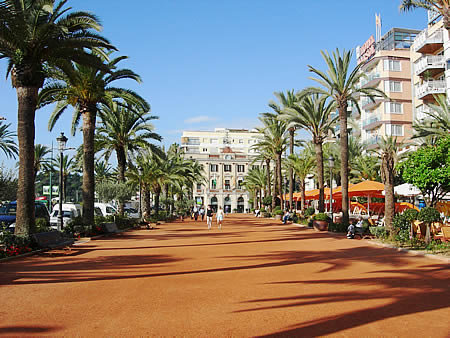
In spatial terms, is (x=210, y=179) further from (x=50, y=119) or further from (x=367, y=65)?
(x=50, y=119)

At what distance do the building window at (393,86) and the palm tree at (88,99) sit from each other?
37.9 m

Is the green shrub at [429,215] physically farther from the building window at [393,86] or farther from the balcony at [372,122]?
the balcony at [372,122]

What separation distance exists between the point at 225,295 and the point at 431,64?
141 feet

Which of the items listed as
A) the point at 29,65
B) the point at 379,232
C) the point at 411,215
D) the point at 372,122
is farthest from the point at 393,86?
the point at 29,65

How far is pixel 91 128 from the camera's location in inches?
958

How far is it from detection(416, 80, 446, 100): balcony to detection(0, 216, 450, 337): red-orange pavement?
33948 millimetres

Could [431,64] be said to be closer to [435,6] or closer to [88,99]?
[435,6]

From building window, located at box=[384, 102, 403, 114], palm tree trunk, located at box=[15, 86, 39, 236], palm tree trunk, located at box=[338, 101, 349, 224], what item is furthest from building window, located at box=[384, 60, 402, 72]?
palm tree trunk, located at box=[15, 86, 39, 236]

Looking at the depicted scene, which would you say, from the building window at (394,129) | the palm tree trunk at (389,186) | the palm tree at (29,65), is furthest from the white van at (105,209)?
the building window at (394,129)

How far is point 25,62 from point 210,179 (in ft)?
311

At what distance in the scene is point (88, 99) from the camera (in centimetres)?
2381

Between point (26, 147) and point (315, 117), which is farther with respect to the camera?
point (315, 117)

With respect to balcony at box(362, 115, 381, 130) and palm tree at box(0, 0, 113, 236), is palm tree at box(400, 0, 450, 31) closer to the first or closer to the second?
palm tree at box(0, 0, 113, 236)

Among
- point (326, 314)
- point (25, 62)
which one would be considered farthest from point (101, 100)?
point (326, 314)
